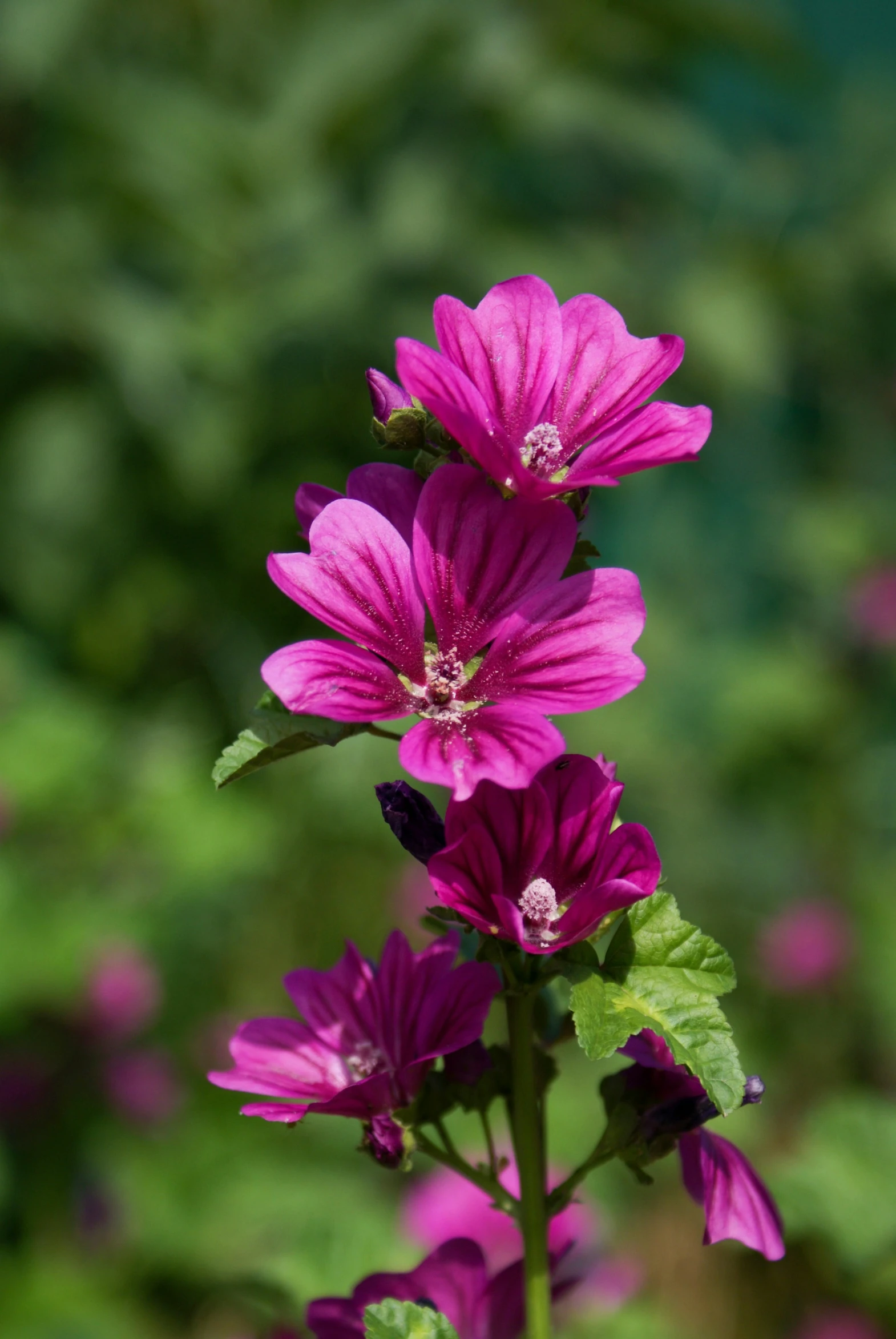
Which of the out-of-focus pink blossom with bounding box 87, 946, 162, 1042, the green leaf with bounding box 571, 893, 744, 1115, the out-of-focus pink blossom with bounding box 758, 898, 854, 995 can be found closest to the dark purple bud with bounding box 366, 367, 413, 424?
the green leaf with bounding box 571, 893, 744, 1115

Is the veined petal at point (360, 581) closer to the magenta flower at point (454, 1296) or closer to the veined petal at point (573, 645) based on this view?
the veined petal at point (573, 645)

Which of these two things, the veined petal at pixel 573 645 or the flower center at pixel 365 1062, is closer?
the veined petal at pixel 573 645

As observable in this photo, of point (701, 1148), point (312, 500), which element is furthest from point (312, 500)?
point (701, 1148)

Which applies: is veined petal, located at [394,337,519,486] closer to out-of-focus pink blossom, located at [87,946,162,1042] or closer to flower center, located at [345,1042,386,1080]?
flower center, located at [345,1042,386,1080]

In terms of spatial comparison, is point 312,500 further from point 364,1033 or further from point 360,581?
point 364,1033

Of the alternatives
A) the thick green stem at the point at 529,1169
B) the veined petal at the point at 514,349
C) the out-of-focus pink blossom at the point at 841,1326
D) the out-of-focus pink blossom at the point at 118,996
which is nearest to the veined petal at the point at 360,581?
the veined petal at the point at 514,349

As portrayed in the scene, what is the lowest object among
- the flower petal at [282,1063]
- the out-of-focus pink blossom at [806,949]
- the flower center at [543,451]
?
the out-of-focus pink blossom at [806,949]

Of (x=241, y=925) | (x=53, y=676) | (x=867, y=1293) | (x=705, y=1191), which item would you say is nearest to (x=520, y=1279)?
(x=705, y=1191)

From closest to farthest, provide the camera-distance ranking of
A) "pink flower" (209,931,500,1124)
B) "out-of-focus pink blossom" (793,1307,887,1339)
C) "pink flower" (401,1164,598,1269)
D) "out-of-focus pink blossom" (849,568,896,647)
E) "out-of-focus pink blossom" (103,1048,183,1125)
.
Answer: "pink flower" (209,931,500,1124)
"pink flower" (401,1164,598,1269)
"out-of-focus pink blossom" (793,1307,887,1339)
"out-of-focus pink blossom" (103,1048,183,1125)
"out-of-focus pink blossom" (849,568,896,647)
